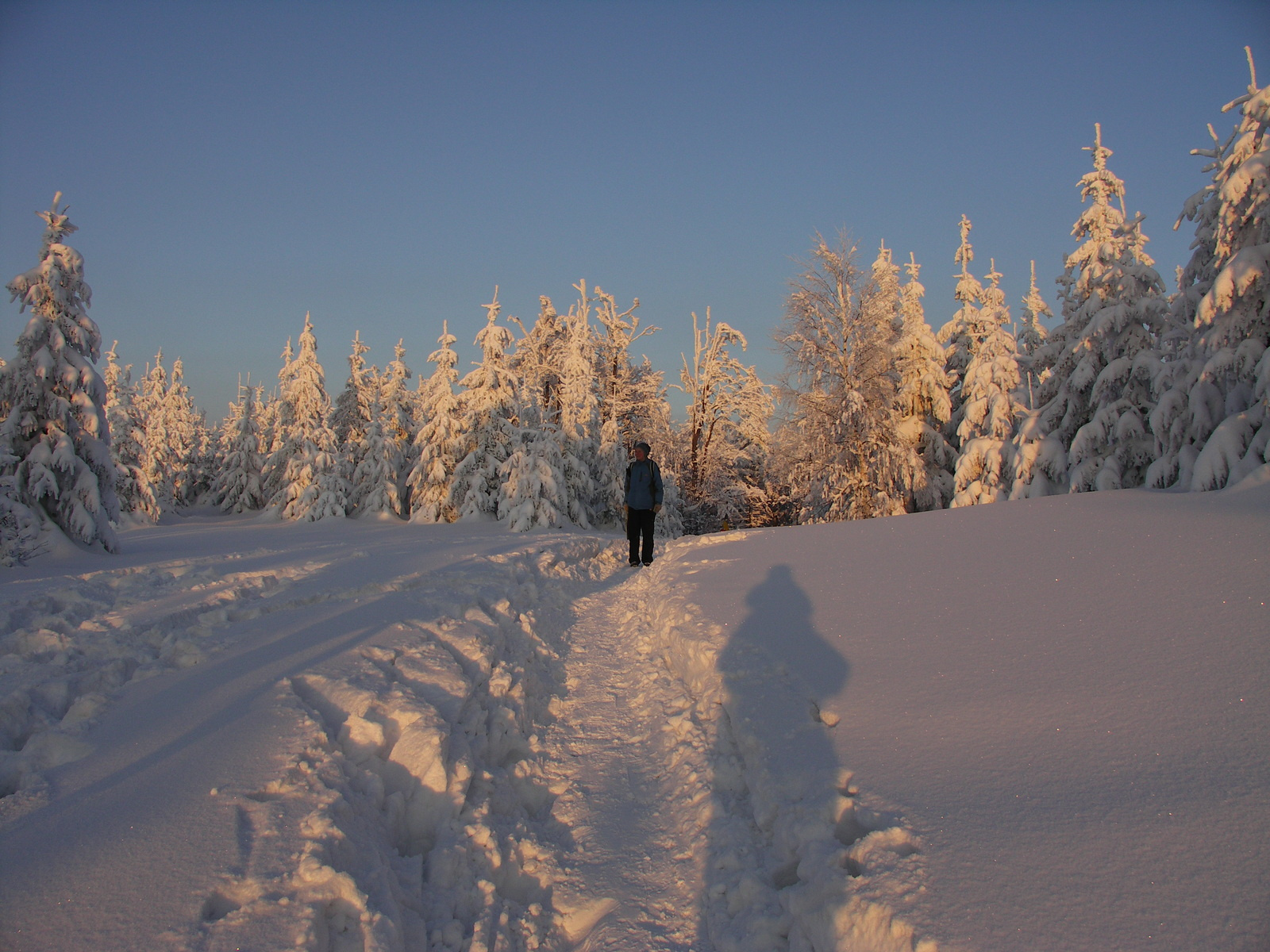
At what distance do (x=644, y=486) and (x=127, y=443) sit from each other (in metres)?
32.4

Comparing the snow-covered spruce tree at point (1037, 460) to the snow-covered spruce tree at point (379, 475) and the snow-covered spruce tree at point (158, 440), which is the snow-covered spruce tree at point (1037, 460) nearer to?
the snow-covered spruce tree at point (379, 475)

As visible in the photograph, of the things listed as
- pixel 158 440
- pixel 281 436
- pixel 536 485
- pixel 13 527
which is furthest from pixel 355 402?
pixel 13 527

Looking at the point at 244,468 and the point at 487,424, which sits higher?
Result: the point at 487,424

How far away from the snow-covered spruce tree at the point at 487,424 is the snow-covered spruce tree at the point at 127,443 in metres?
14.8

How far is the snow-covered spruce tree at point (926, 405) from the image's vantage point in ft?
71.8

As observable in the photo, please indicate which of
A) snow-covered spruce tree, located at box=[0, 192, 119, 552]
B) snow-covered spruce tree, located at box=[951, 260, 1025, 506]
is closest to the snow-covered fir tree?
snow-covered spruce tree, located at box=[951, 260, 1025, 506]

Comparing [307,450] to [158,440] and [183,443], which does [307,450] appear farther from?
[183,443]

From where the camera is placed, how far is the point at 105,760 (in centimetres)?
278

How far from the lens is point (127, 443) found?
30.2 meters

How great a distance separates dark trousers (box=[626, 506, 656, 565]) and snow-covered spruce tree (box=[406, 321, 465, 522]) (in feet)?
43.6

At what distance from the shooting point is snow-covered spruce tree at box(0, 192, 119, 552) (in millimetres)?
11359

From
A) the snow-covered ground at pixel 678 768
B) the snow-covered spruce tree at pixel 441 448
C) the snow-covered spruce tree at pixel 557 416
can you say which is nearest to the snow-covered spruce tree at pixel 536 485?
the snow-covered spruce tree at pixel 557 416

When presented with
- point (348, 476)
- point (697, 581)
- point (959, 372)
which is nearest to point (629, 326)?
point (959, 372)

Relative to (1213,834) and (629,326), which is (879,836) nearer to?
(1213,834)
